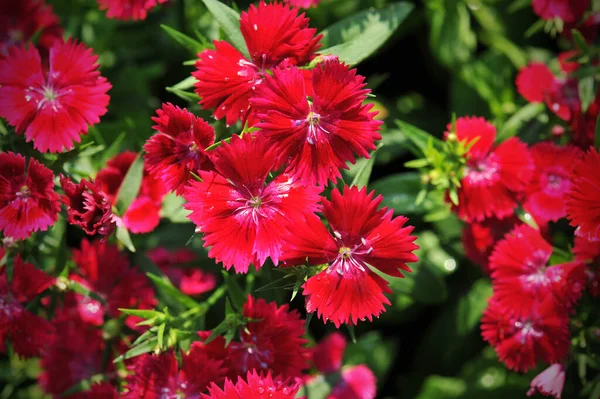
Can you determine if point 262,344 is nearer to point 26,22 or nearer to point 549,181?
point 549,181

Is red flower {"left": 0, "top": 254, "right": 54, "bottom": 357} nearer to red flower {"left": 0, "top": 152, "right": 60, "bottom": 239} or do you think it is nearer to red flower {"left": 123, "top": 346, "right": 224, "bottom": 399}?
red flower {"left": 0, "top": 152, "right": 60, "bottom": 239}

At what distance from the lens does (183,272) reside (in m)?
1.95

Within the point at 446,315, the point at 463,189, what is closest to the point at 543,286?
the point at 463,189

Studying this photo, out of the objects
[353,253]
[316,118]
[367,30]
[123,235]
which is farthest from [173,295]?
[367,30]

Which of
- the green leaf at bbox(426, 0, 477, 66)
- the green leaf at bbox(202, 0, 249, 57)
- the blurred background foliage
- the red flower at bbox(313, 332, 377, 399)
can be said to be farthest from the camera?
the green leaf at bbox(426, 0, 477, 66)

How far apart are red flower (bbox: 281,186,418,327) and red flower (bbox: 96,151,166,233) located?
56 centimetres

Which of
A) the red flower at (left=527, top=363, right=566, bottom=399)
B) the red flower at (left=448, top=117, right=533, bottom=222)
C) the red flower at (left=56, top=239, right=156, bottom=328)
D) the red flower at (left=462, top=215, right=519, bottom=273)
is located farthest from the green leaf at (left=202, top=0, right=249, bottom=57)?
the red flower at (left=527, top=363, right=566, bottom=399)

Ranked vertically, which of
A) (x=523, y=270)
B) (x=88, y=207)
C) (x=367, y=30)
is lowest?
(x=523, y=270)

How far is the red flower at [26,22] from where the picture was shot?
79.6 inches

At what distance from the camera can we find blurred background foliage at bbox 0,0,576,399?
201 centimetres

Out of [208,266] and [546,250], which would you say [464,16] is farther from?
[208,266]

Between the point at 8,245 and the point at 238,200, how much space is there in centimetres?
71

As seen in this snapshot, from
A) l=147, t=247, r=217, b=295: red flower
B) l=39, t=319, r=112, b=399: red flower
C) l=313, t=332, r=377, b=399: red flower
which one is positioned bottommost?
l=313, t=332, r=377, b=399: red flower

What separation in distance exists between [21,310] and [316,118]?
100 centimetres
